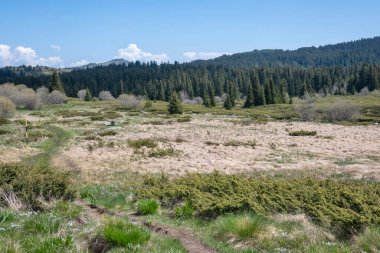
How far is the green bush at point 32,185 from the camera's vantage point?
11.5m

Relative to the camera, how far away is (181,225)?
9781 mm

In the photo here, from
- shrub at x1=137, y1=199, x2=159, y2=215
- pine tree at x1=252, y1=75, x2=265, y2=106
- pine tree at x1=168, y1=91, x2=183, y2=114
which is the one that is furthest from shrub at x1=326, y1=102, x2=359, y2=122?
shrub at x1=137, y1=199, x2=159, y2=215

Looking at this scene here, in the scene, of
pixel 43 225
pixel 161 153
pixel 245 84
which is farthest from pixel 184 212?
pixel 245 84

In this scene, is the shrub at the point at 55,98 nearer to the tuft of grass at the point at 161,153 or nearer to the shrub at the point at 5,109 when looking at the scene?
the shrub at the point at 5,109

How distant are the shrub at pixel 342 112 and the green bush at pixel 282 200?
205ft

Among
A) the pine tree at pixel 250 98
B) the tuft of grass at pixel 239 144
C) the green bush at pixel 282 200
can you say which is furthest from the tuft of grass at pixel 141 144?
the pine tree at pixel 250 98

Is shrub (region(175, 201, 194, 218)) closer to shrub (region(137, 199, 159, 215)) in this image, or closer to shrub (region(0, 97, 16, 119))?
shrub (region(137, 199, 159, 215))

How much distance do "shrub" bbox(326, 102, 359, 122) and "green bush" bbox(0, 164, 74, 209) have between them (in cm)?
6698

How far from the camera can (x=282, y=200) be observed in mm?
10430

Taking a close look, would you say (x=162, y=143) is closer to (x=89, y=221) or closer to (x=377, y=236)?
(x=89, y=221)

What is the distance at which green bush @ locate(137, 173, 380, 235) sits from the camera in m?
9.03

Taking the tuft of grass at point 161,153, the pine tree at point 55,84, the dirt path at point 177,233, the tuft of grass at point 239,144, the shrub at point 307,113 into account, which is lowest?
the shrub at point 307,113

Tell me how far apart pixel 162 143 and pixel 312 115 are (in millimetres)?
46346

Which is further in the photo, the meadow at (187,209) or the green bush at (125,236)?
the meadow at (187,209)
